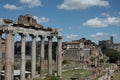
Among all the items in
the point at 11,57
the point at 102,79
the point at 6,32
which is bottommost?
the point at 102,79

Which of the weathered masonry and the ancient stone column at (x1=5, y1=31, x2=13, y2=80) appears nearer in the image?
the ancient stone column at (x1=5, y1=31, x2=13, y2=80)

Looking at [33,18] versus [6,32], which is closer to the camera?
[6,32]

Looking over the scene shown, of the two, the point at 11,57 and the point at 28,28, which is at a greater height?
the point at 28,28

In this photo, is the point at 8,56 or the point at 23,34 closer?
the point at 8,56

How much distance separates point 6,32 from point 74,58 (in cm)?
5875

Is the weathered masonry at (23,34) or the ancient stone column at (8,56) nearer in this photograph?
the ancient stone column at (8,56)

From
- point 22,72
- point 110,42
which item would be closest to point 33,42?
point 22,72

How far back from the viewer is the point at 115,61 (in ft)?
283

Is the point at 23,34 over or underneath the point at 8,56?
over

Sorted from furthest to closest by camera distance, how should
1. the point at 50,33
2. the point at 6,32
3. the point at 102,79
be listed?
the point at 102,79 < the point at 50,33 < the point at 6,32

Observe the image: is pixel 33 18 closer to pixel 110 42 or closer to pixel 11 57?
pixel 11 57

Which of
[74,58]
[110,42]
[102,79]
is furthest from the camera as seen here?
[110,42]

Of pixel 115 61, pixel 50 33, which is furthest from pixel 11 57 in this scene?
pixel 115 61

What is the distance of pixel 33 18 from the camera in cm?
2797
